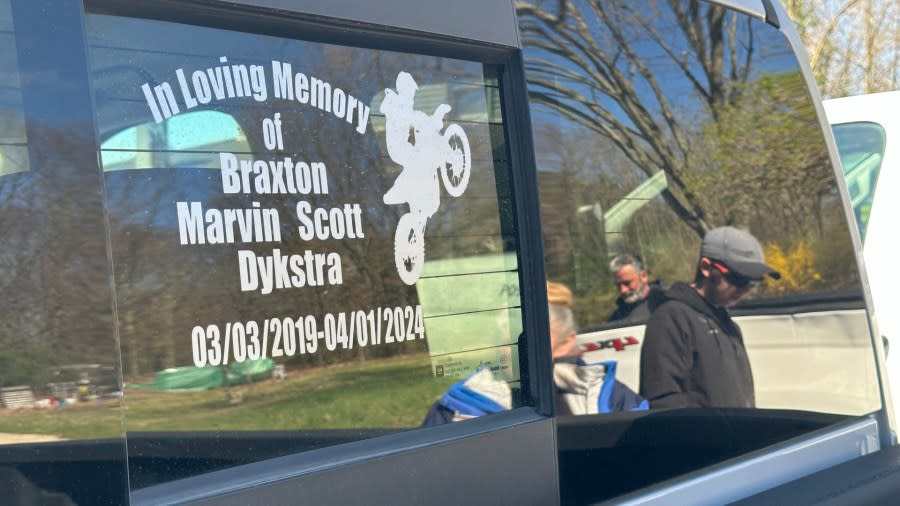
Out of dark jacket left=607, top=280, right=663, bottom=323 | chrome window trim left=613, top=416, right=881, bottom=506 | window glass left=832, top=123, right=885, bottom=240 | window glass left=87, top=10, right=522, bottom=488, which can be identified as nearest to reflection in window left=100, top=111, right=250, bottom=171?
window glass left=87, top=10, right=522, bottom=488

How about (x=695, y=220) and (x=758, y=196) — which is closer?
(x=695, y=220)

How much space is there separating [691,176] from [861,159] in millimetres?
3400

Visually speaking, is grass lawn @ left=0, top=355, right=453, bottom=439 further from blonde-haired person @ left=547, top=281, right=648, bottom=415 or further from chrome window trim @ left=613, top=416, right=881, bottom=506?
chrome window trim @ left=613, top=416, right=881, bottom=506

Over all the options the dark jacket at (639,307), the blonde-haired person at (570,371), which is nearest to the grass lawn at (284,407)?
the blonde-haired person at (570,371)

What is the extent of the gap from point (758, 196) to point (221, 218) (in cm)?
167

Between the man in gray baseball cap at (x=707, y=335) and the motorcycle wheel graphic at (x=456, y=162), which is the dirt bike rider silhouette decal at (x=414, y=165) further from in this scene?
the man in gray baseball cap at (x=707, y=335)

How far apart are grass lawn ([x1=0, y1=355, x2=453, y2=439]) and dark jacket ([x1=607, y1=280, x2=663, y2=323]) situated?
18.6 inches

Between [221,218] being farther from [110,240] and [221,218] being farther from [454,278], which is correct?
[454,278]

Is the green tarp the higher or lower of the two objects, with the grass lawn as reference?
higher

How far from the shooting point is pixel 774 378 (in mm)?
2906

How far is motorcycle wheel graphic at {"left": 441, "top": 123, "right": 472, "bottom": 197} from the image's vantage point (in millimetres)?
2115

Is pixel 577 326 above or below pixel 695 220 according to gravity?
below

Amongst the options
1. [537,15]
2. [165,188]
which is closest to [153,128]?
[165,188]

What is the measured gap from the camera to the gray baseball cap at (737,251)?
2779 millimetres
